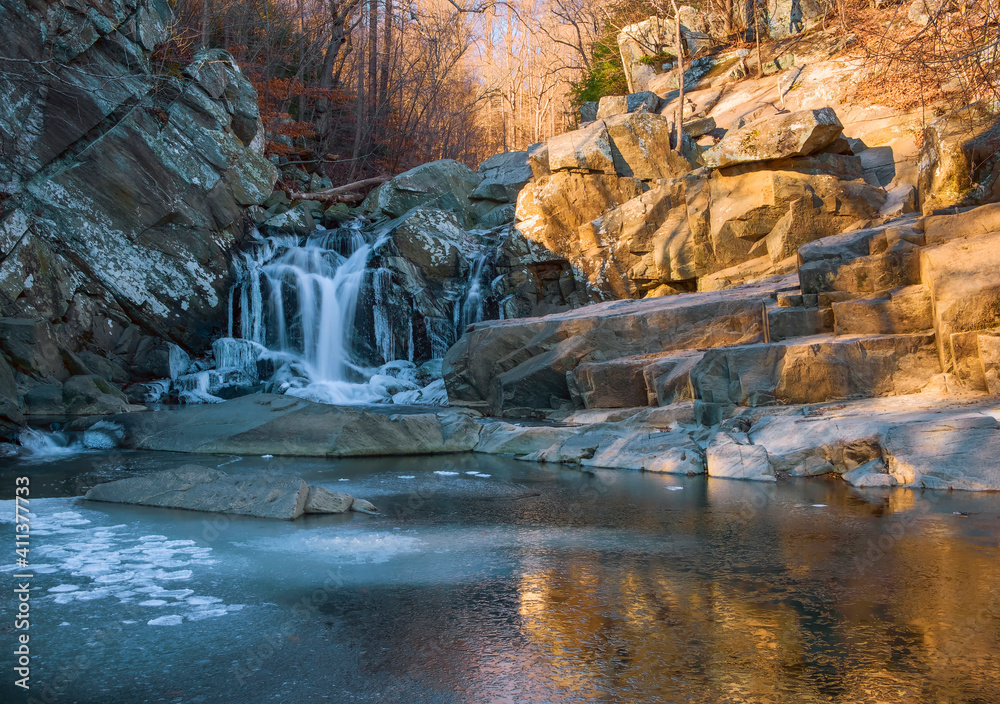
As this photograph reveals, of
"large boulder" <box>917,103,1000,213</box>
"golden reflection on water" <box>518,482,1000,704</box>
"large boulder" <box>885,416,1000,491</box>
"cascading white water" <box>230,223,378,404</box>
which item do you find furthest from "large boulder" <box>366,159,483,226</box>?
"golden reflection on water" <box>518,482,1000,704</box>

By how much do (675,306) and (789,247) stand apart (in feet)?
11.9

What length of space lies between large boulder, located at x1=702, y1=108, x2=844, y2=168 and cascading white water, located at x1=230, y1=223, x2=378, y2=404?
899 centimetres

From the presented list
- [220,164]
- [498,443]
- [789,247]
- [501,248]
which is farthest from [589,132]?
[498,443]

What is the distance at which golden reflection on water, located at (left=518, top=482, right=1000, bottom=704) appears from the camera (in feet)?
8.93

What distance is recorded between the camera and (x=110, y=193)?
1698 centimetres

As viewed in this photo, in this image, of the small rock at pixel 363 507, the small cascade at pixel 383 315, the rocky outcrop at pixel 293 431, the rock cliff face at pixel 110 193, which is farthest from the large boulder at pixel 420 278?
the small rock at pixel 363 507

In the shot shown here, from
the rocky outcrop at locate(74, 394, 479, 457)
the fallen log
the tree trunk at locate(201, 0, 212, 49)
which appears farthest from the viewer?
the fallen log

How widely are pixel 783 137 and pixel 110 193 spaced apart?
563 inches

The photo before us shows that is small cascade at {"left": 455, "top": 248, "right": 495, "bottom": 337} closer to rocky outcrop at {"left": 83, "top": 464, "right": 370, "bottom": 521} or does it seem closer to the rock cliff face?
the rock cliff face

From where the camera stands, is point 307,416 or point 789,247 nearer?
point 307,416

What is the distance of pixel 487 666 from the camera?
9.59ft

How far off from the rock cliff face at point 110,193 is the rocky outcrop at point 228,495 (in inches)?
315

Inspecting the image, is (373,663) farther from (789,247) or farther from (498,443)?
(789,247)

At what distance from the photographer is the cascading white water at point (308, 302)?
1803cm
